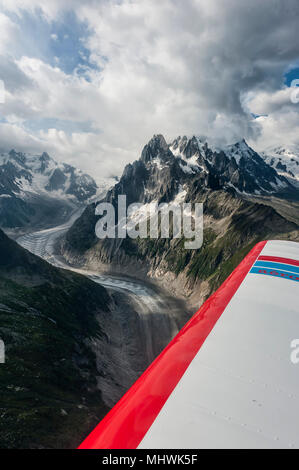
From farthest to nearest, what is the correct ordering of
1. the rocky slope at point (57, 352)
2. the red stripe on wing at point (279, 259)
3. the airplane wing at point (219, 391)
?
Answer: the rocky slope at point (57, 352) < the red stripe on wing at point (279, 259) < the airplane wing at point (219, 391)

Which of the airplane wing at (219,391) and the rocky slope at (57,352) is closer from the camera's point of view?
the airplane wing at (219,391)

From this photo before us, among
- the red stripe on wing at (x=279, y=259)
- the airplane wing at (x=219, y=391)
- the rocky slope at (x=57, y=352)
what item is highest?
the red stripe on wing at (x=279, y=259)

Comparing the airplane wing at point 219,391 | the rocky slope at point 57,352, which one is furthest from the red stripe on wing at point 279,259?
the rocky slope at point 57,352

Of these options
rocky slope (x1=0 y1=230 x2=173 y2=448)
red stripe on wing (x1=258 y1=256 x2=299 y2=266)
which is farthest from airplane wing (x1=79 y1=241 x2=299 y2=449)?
rocky slope (x1=0 y1=230 x2=173 y2=448)

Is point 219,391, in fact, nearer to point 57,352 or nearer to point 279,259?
point 279,259

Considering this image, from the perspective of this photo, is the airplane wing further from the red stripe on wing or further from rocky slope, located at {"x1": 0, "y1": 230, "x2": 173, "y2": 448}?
rocky slope, located at {"x1": 0, "y1": 230, "x2": 173, "y2": 448}

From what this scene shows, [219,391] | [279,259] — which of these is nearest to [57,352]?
[279,259]

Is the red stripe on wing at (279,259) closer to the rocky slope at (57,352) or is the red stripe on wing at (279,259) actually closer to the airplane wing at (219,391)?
the airplane wing at (219,391)

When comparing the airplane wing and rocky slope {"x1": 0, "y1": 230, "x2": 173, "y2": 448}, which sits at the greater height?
the airplane wing

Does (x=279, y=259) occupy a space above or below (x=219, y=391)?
above
